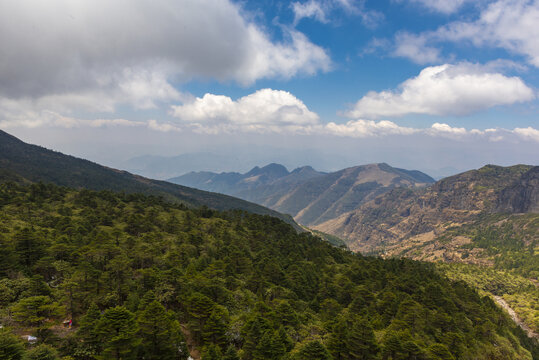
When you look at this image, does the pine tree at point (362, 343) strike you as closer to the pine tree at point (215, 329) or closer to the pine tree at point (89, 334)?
the pine tree at point (215, 329)

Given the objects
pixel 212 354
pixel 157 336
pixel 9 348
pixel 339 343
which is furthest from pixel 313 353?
pixel 9 348

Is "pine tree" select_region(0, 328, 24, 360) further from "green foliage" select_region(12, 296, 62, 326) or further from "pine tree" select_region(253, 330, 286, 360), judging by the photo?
"pine tree" select_region(253, 330, 286, 360)

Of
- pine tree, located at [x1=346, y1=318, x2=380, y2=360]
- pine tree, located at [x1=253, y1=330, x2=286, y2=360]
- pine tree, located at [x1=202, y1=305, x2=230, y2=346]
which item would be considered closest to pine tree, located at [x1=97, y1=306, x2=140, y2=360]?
pine tree, located at [x1=202, y1=305, x2=230, y2=346]

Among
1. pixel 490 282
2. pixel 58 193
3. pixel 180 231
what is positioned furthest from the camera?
pixel 490 282

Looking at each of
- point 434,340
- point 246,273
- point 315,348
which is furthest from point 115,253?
point 434,340

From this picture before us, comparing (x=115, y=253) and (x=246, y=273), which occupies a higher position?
(x=115, y=253)

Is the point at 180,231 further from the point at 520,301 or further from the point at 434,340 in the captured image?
the point at 520,301
